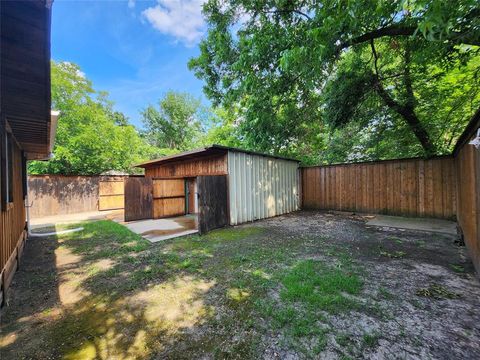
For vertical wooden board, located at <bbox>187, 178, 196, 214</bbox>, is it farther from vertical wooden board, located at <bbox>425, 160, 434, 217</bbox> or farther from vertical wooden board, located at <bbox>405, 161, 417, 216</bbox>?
vertical wooden board, located at <bbox>425, 160, 434, 217</bbox>

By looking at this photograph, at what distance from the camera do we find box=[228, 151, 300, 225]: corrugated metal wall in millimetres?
6719

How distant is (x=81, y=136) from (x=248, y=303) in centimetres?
1308

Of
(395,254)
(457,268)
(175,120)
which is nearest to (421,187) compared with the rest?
(395,254)

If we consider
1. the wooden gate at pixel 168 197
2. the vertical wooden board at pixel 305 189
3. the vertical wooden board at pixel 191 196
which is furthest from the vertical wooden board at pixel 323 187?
the wooden gate at pixel 168 197

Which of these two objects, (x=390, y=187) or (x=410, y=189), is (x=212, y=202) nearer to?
(x=390, y=187)

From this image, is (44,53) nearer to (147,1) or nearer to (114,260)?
(114,260)

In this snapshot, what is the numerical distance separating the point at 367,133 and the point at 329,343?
364 inches

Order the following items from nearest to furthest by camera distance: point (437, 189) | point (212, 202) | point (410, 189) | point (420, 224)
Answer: point (420, 224) → point (212, 202) → point (437, 189) → point (410, 189)

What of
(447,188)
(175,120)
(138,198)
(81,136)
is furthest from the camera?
(175,120)

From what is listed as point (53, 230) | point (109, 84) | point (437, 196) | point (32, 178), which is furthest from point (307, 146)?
point (109, 84)

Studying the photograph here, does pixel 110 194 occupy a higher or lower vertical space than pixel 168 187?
lower

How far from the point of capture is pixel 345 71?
6488 millimetres

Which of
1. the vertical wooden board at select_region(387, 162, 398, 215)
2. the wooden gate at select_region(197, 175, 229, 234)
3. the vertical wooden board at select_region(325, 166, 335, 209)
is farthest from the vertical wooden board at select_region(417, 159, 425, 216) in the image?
the wooden gate at select_region(197, 175, 229, 234)

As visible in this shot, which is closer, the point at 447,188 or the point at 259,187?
the point at 447,188
